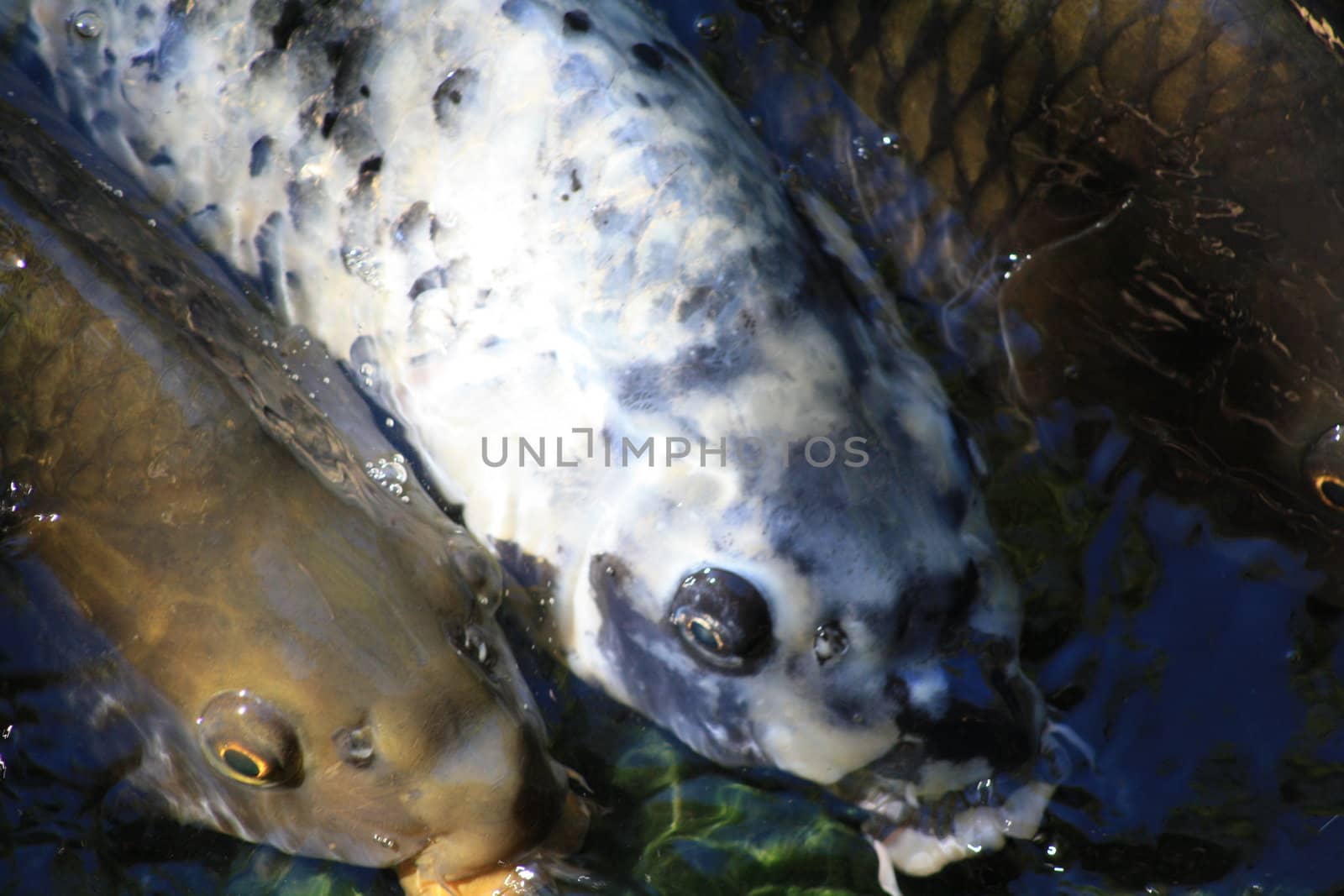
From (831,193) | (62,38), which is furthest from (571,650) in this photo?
(62,38)

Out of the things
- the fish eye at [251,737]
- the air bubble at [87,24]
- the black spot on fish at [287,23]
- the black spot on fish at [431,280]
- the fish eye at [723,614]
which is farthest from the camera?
the air bubble at [87,24]

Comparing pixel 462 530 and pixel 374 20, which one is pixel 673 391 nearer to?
pixel 462 530

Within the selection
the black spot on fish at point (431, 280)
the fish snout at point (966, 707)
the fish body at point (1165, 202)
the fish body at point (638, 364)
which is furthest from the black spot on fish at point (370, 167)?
the fish snout at point (966, 707)

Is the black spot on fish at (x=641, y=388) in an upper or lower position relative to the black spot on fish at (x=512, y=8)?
lower

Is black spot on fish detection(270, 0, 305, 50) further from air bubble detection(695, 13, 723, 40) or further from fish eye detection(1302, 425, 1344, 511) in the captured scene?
fish eye detection(1302, 425, 1344, 511)

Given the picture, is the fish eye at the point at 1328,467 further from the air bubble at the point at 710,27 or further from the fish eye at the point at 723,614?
the air bubble at the point at 710,27

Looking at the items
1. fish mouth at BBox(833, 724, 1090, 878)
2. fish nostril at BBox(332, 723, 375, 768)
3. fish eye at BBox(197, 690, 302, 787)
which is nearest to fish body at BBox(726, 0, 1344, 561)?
fish mouth at BBox(833, 724, 1090, 878)

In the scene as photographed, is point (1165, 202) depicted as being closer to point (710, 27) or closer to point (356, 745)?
point (710, 27)
